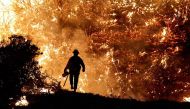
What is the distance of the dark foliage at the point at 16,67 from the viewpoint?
19469mm

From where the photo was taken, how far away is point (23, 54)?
21047 mm

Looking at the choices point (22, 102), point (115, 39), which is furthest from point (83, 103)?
point (115, 39)

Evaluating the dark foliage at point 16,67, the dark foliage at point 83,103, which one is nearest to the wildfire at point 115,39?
the dark foliage at point 83,103

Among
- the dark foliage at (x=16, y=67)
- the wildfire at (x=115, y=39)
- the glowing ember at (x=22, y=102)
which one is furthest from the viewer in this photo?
the wildfire at (x=115, y=39)

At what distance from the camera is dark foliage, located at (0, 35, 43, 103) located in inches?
766

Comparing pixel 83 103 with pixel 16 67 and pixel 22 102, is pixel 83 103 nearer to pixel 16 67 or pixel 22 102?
pixel 22 102

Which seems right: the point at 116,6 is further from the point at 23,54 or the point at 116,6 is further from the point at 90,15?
the point at 23,54

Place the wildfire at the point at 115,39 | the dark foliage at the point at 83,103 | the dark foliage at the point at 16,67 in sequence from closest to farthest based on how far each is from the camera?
1. the dark foliage at the point at 16,67
2. the dark foliage at the point at 83,103
3. the wildfire at the point at 115,39

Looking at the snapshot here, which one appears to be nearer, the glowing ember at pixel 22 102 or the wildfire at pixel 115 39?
the glowing ember at pixel 22 102

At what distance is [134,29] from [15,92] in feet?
84.2

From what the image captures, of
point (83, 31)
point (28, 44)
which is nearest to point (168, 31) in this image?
point (83, 31)

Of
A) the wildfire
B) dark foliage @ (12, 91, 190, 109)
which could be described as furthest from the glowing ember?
the wildfire

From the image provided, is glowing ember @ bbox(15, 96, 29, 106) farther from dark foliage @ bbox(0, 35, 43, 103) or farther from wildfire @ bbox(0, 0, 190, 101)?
wildfire @ bbox(0, 0, 190, 101)

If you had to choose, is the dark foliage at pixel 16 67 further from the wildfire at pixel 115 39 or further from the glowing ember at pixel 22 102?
the wildfire at pixel 115 39
